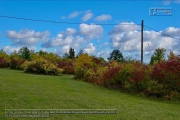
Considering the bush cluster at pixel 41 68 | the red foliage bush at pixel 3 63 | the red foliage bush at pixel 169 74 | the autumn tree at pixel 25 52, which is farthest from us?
the autumn tree at pixel 25 52

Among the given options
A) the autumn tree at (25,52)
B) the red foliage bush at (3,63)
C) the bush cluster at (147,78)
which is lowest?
the bush cluster at (147,78)

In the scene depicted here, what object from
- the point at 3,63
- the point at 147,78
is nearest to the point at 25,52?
the point at 3,63

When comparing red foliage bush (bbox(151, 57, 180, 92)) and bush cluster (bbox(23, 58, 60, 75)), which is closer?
red foliage bush (bbox(151, 57, 180, 92))

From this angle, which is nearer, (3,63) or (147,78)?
(147,78)

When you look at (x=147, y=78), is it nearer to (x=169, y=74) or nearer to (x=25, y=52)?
(x=169, y=74)

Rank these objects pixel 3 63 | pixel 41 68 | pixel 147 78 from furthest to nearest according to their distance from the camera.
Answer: pixel 3 63 < pixel 41 68 < pixel 147 78

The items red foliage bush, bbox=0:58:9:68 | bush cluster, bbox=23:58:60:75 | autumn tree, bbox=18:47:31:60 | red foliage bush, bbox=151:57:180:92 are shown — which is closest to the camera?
red foliage bush, bbox=151:57:180:92

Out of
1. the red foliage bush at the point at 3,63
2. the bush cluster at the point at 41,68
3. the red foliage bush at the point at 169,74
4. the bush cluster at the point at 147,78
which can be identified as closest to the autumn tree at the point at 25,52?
the red foliage bush at the point at 3,63

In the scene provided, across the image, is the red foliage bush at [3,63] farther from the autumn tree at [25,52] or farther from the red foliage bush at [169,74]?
the red foliage bush at [169,74]

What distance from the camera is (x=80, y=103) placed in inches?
254

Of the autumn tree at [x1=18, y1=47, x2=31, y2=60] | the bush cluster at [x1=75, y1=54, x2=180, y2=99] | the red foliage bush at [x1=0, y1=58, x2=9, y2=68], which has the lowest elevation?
the bush cluster at [x1=75, y1=54, x2=180, y2=99]

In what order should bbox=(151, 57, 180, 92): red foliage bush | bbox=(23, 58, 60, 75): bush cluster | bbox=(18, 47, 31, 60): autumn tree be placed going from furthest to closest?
1. bbox=(18, 47, 31, 60): autumn tree
2. bbox=(23, 58, 60, 75): bush cluster
3. bbox=(151, 57, 180, 92): red foliage bush

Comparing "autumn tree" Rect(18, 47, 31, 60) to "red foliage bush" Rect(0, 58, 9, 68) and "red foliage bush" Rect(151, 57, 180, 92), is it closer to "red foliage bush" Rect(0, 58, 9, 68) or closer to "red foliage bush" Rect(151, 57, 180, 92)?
"red foliage bush" Rect(0, 58, 9, 68)

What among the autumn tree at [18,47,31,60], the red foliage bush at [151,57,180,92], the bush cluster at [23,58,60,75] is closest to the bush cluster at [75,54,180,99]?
the red foliage bush at [151,57,180,92]
